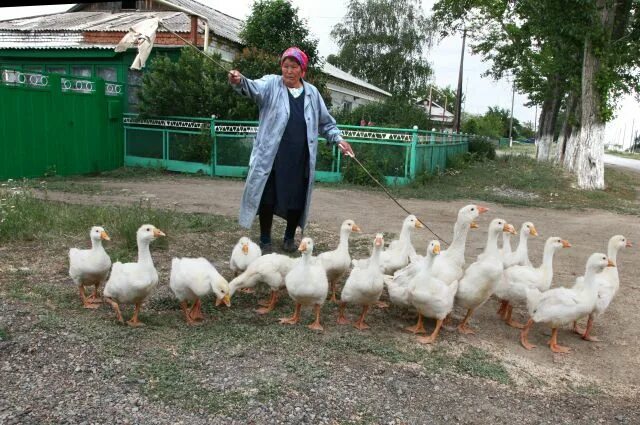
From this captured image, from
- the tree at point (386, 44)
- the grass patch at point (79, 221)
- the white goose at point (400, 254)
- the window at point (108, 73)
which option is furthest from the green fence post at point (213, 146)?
the tree at point (386, 44)

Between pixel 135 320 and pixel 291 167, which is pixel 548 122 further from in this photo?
pixel 135 320

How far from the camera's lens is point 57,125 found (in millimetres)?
11898

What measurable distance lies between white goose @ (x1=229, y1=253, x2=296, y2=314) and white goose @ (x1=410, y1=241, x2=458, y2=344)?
1049mm

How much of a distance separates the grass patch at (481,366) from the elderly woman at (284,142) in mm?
2368

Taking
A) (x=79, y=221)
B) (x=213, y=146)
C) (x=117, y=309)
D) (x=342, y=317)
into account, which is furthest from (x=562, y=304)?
(x=213, y=146)

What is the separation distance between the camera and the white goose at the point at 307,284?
4059 mm

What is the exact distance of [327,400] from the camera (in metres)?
3.01

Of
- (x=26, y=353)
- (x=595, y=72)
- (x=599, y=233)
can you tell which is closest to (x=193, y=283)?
(x=26, y=353)

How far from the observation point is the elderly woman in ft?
17.4

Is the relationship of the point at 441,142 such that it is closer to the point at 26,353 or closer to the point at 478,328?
the point at 478,328

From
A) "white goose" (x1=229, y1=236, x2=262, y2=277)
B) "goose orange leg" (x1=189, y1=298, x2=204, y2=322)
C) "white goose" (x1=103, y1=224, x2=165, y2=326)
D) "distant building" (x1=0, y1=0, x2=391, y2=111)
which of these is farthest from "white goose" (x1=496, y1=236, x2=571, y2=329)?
"distant building" (x1=0, y1=0, x2=391, y2=111)

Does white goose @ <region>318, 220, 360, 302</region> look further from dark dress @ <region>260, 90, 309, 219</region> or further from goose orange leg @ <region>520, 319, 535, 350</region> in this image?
goose orange leg @ <region>520, 319, 535, 350</region>

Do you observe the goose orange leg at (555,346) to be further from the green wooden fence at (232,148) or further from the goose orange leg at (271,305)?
the green wooden fence at (232,148)

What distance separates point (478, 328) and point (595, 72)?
443 inches
